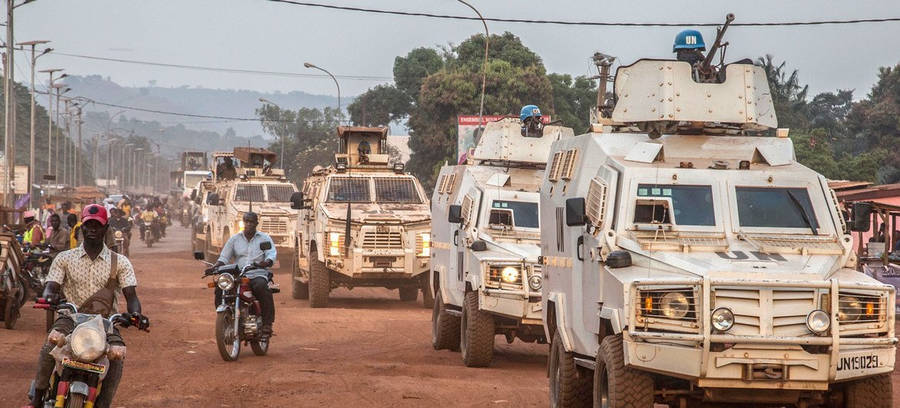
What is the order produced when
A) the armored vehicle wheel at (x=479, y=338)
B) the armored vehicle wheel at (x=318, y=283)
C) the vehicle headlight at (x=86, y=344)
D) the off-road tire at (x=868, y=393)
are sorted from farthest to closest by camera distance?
the armored vehicle wheel at (x=318, y=283) → the armored vehicle wheel at (x=479, y=338) → the off-road tire at (x=868, y=393) → the vehicle headlight at (x=86, y=344)

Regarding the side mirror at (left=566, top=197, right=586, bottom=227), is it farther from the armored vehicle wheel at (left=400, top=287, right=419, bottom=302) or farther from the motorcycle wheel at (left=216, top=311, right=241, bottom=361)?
the armored vehicle wheel at (left=400, top=287, right=419, bottom=302)

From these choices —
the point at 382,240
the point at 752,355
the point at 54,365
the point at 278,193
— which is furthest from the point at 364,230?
the point at 752,355

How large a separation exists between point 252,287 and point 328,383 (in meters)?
3.02

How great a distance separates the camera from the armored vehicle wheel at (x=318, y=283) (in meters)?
24.7

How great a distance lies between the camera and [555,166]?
12406 mm

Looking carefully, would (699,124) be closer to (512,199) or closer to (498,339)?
(512,199)

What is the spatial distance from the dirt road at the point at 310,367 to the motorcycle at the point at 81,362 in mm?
3520

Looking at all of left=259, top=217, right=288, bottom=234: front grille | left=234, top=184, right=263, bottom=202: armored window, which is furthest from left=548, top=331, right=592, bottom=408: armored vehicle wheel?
left=234, top=184, right=263, bottom=202: armored window

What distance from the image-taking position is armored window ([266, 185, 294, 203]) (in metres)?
36.3

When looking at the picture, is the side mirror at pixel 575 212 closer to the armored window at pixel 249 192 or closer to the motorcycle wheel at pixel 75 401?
the motorcycle wheel at pixel 75 401

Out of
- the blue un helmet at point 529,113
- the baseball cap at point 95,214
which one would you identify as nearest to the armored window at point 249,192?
the blue un helmet at point 529,113

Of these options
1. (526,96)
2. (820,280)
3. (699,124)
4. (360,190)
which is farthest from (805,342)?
(526,96)

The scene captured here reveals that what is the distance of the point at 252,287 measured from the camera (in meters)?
16.3

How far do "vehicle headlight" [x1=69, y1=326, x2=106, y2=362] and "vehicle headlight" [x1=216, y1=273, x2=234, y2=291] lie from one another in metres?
7.47
